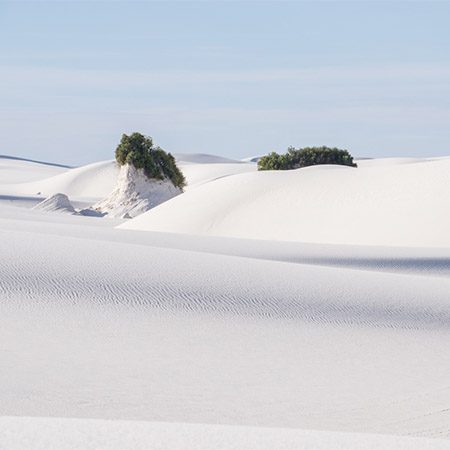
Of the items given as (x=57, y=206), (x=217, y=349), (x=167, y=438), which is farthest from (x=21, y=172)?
(x=167, y=438)

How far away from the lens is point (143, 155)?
142 feet

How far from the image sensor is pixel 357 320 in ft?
39.7

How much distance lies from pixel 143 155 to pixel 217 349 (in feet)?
110

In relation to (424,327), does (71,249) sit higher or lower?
higher

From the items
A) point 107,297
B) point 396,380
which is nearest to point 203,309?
point 107,297

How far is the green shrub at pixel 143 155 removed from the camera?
42.8m

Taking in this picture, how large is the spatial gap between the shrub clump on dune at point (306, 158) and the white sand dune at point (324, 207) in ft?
61.3

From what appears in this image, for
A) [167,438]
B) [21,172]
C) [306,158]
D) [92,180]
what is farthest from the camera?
[21,172]

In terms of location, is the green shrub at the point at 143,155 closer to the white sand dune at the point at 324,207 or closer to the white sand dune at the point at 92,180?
the white sand dune at the point at 324,207

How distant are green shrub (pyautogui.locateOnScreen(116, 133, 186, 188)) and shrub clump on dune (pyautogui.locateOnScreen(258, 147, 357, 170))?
32.5 feet

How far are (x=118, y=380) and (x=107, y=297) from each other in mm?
3366

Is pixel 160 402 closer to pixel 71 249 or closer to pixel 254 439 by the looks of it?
pixel 254 439

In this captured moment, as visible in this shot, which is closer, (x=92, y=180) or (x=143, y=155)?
(x=143, y=155)

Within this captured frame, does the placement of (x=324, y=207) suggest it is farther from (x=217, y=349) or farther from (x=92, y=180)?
(x=92, y=180)
